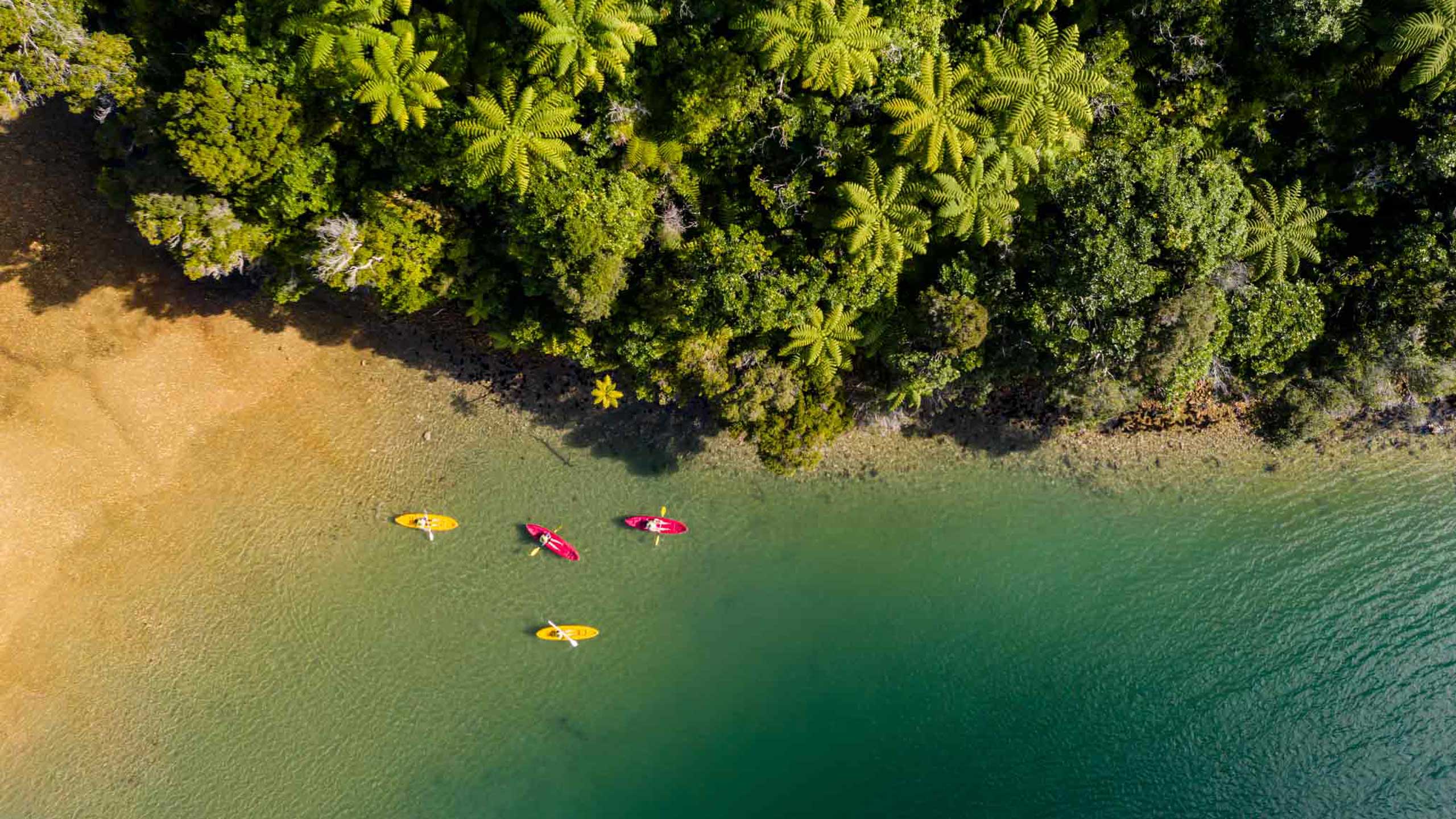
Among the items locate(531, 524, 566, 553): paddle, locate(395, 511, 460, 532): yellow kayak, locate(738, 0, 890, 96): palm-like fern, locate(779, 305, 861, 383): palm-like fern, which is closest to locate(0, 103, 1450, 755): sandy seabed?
locate(395, 511, 460, 532): yellow kayak

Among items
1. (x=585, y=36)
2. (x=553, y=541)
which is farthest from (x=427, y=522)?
(x=585, y=36)

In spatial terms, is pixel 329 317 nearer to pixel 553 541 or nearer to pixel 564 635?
pixel 553 541

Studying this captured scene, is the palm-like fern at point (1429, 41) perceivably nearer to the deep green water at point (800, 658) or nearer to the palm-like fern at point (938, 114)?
the palm-like fern at point (938, 114)

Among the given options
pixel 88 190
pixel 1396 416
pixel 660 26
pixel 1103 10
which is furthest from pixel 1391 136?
pixel 88 190

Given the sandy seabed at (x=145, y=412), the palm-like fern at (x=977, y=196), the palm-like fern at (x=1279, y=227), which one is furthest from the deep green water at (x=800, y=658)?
the palm-like fern at (x=977, y=196)

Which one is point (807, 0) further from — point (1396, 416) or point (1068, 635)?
point (1396, 416)

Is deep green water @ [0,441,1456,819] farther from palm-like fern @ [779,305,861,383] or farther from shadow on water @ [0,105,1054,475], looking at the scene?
palm-like fern @ [779,305,861,383]
